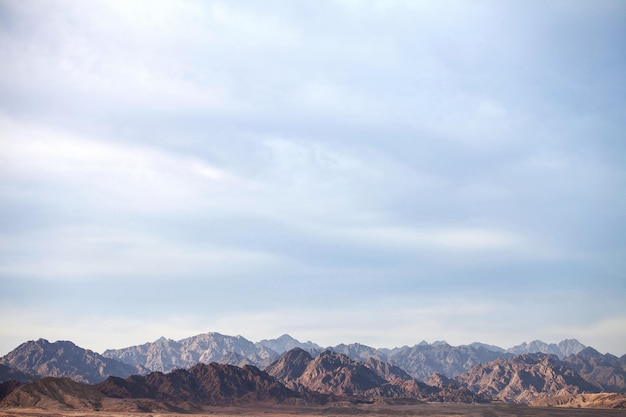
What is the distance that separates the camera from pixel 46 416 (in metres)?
169

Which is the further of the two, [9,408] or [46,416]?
[9,408]

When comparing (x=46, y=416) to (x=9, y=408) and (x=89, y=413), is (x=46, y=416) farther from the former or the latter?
(x=9, y=408)

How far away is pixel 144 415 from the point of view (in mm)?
193875

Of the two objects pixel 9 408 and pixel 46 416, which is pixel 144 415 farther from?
pixel 9 408

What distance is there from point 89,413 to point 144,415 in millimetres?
18163

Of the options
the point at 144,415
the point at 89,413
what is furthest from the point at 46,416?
the point at 144,415

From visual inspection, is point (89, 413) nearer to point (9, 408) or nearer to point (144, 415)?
point (144, 415)

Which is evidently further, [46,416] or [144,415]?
[144,415]

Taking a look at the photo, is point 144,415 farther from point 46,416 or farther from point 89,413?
point 46,416

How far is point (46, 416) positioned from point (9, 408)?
37.9m

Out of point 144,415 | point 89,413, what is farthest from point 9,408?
point 144,415

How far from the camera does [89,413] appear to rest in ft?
622

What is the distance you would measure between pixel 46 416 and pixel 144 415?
114 ft
